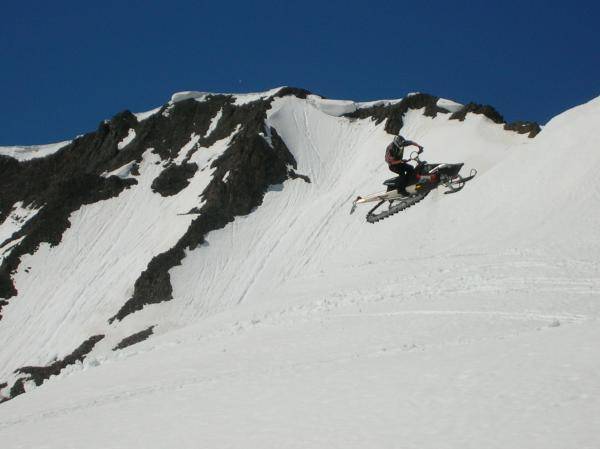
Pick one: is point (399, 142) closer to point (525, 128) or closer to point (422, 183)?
point (422, 183)

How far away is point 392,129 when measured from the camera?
48406 mm

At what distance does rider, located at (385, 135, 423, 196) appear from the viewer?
23.4 m

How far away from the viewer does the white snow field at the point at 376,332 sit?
744 cm

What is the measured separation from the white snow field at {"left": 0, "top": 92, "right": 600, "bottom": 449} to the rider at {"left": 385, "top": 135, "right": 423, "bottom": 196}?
226 cm

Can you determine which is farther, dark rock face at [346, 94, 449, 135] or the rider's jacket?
dark rock face at [346, 94, 449, 135]

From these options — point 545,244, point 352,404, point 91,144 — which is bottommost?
point 352,404

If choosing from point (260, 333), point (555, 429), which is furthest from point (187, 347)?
point (555, 429)

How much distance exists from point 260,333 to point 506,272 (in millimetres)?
6647

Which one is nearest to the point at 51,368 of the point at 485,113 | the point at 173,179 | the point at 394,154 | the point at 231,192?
the point at 231,192

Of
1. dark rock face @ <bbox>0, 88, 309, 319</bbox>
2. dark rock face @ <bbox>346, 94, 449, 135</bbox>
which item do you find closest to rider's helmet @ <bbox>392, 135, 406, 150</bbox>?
dark rock face @ <bbox>0, 88, 309, 319</bbox>

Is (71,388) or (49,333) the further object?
(49,333)

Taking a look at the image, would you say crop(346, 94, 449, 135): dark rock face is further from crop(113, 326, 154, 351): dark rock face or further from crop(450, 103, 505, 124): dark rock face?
crop(113, 326, 154, 351): dark rock face

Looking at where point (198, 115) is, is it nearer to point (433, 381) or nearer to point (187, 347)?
point (187, 347)

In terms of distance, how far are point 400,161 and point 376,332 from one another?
41.1 ft
